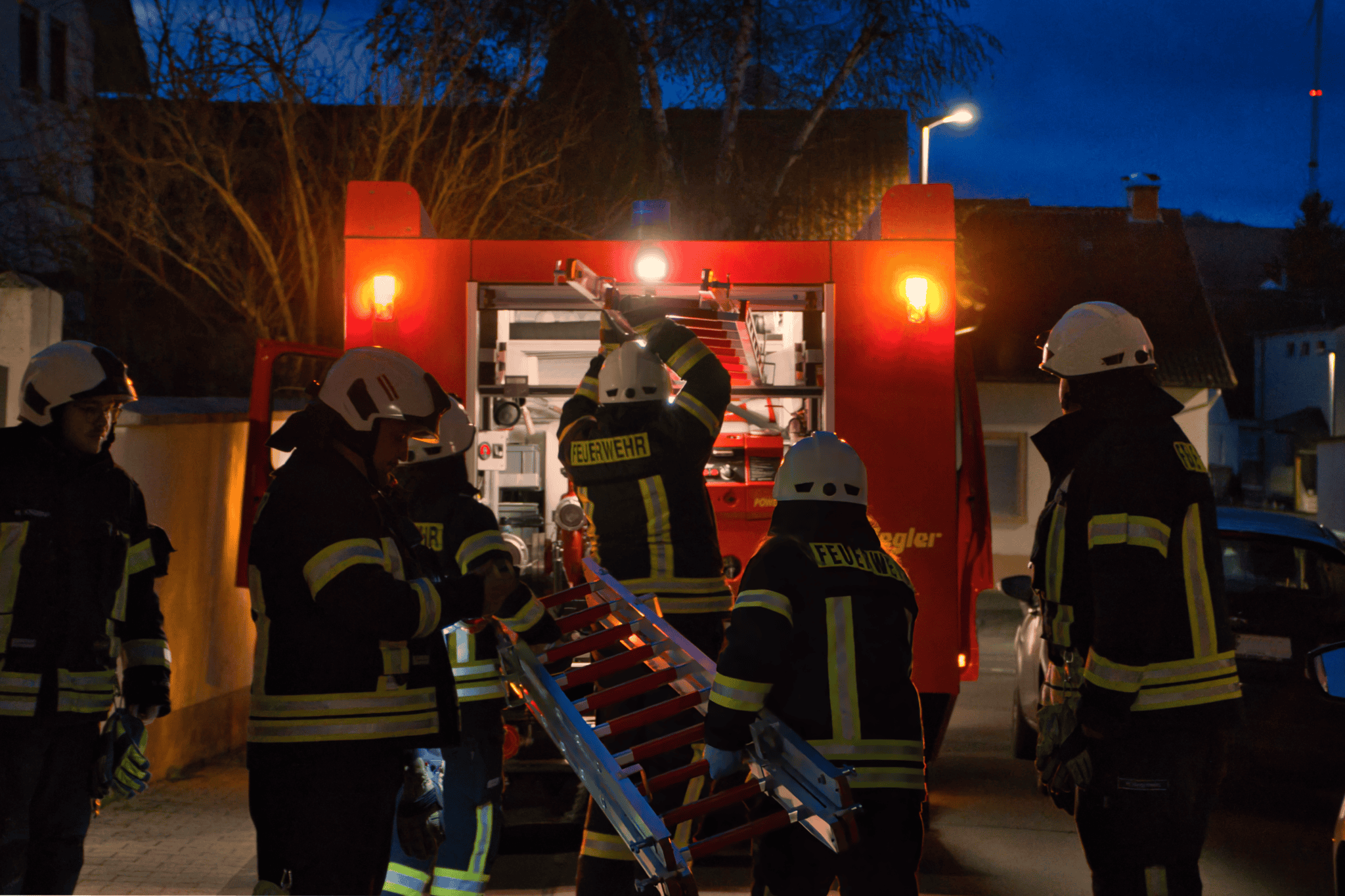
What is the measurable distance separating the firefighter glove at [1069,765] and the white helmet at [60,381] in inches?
108

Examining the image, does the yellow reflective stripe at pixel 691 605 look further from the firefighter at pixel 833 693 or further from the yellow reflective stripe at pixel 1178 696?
the yellow reflective stripe at pixel 1178 696

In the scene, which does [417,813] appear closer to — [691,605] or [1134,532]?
[691,605]

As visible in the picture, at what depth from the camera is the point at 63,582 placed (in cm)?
331

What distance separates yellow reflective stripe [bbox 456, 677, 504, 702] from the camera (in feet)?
12.8

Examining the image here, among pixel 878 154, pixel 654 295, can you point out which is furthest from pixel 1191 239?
pixel 654 295

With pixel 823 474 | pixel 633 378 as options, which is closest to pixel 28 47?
pixel 633 378

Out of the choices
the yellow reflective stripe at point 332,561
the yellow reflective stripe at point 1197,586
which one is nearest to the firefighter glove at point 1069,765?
the yellow reflective stripe at point 1197,586

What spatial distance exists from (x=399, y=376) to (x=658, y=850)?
129cm

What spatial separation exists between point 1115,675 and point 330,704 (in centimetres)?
193

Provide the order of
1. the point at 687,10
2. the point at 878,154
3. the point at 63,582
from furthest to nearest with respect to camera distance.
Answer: the point at 878,154, the point at 687,10, the point at 63,582

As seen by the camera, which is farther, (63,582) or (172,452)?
(172,452)

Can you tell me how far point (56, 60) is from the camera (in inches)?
830

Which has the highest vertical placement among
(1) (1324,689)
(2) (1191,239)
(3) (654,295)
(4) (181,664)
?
(2) (1191,239)

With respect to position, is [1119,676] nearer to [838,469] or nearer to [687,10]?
[838,469]
